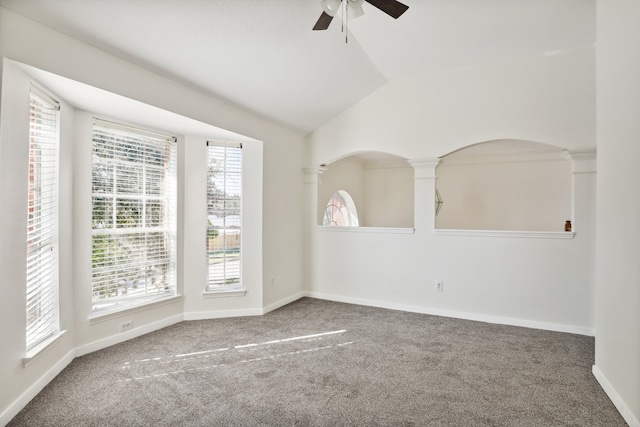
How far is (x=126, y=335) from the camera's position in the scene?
132 inches

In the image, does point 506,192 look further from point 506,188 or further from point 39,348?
point 39,348

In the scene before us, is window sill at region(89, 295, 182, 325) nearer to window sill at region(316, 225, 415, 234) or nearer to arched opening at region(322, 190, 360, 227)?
window sill at region(316, 225, 415, 234)

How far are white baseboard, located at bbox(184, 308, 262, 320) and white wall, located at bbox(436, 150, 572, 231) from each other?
4001 millimetres

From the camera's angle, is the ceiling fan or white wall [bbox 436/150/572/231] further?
white wall [bbox 436/150/572/231]

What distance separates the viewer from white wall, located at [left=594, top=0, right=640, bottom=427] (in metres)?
2.02

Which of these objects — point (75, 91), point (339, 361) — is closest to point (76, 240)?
point (75, 91)

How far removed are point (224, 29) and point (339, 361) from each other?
295 cm

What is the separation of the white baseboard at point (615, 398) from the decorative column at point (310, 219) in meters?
3.42

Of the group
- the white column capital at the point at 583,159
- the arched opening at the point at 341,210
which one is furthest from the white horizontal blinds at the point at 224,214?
the white column capital at the point at 583,159

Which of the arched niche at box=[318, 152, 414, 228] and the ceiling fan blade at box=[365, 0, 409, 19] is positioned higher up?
the ceiling fan blade at box=[365, 0, 409, 19]

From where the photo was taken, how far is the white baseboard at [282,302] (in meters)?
4.34


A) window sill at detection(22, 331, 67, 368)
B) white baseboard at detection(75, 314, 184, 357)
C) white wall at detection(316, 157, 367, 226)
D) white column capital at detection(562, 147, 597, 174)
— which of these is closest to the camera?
window sill at detection(22, 331, 67, 368)

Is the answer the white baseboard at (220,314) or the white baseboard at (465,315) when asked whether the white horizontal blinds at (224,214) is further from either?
the white baseboard at (465,315)

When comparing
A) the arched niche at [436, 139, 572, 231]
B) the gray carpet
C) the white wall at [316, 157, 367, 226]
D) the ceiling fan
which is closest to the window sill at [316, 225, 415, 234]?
the white wall at [316, 157, 367, 226]
